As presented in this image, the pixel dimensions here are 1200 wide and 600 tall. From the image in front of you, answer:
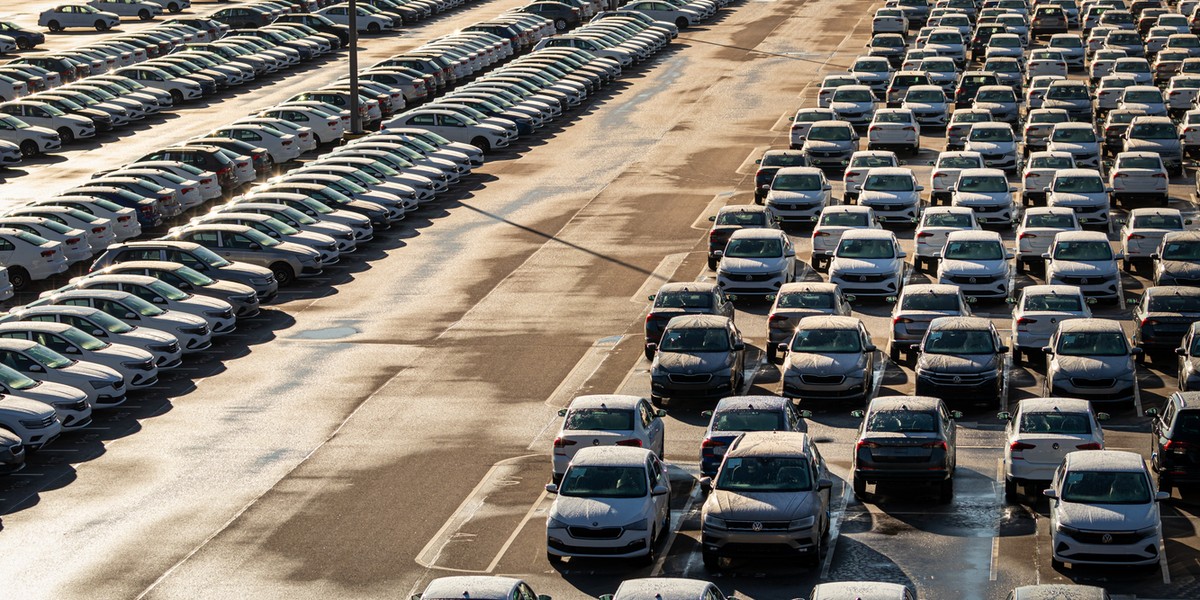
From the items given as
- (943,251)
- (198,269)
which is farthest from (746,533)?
(198,269)

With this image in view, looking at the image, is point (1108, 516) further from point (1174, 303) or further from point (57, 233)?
point (57, 233)

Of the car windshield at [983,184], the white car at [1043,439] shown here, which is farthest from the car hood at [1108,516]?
the car windshield at [983,184]

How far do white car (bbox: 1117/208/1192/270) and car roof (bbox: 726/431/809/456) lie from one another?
18125mm

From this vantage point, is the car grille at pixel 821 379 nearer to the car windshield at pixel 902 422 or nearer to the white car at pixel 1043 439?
the car windshield at pixel 902 422

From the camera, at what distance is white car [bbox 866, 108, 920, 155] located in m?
57.9

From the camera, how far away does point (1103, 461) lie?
83.8 ft

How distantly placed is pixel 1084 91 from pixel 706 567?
4098cm

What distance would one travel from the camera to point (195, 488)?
30312 mm

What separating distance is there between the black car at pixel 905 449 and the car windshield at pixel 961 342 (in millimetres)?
4879

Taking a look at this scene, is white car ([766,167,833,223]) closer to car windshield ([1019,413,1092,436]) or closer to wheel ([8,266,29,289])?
wheel ([8,266,29,289])

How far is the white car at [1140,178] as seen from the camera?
49.7 meters

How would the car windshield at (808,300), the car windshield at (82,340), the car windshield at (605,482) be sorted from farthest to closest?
the car windshield at (808,300) < the car windshield at (82,340) < the car windshield at (605,482)

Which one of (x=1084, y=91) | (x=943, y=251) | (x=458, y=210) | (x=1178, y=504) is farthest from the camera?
(x=1084, y=91)

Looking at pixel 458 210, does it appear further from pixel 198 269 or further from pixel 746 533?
pixel 746 533
